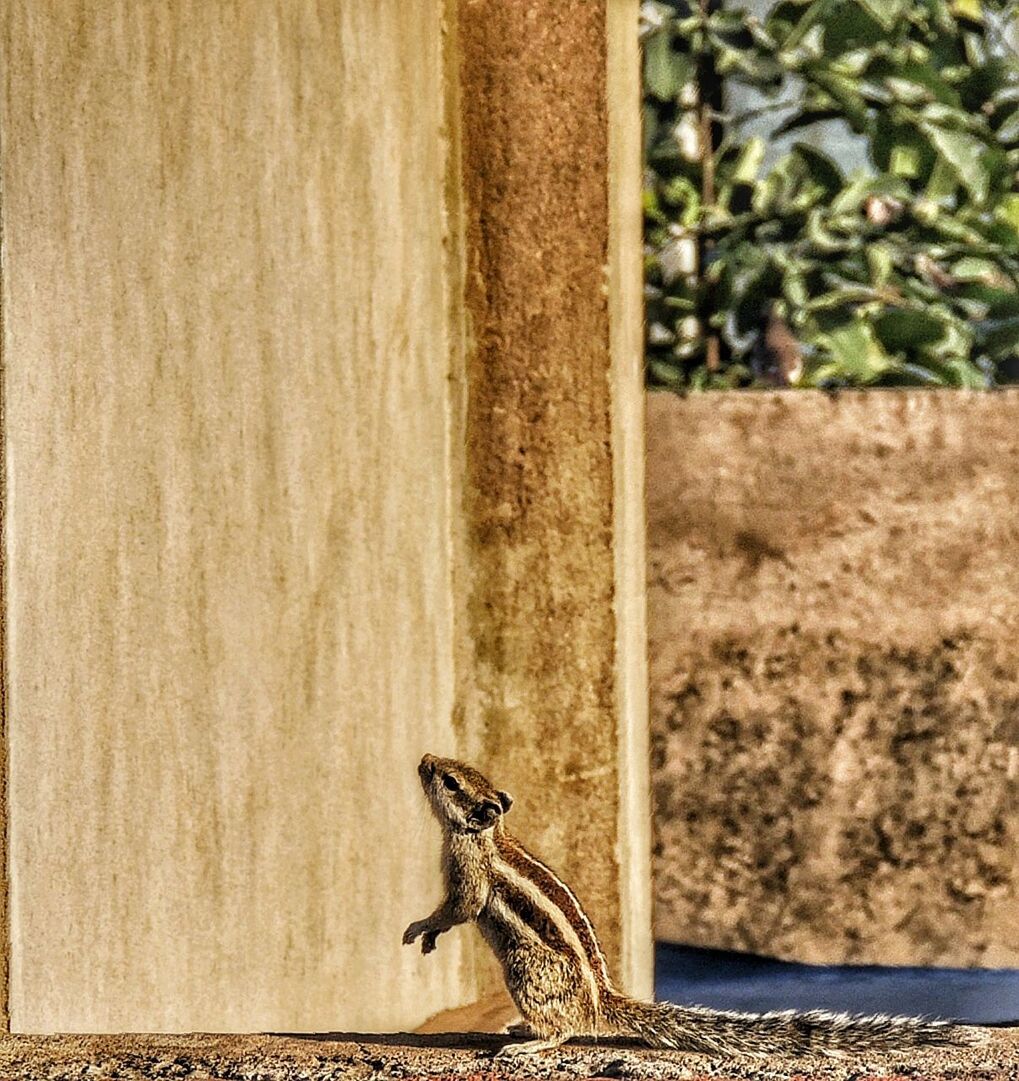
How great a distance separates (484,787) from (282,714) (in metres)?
0.97

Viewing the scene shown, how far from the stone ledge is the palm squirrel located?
0.04m

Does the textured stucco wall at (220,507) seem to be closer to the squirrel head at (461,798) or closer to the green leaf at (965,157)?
the squirrel head at (461,798)

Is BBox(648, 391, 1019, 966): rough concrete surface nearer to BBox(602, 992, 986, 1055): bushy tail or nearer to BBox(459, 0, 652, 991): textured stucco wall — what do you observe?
BBox(459, 0, 652, 991): textured stucco wall

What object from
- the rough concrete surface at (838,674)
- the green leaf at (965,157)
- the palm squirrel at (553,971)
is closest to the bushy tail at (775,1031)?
the palm squirrel at (553,971)

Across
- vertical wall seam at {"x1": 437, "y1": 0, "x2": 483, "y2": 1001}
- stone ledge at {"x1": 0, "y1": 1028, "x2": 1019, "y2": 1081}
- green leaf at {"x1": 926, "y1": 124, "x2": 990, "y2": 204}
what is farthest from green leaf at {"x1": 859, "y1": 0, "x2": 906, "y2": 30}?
stone ledge at {"x1": 0, "y1": 1028, "x2": 1019, "y2": 1081}

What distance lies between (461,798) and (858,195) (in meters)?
2.97

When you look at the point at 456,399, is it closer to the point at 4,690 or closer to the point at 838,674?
the point at 838,674

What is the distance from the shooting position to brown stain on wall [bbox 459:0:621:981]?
525 cm

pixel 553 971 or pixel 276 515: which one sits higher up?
pixel 276 515

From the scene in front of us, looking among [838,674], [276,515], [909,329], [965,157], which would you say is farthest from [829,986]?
[965,157]

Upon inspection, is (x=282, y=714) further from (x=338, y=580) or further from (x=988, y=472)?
(x=988, y=472)

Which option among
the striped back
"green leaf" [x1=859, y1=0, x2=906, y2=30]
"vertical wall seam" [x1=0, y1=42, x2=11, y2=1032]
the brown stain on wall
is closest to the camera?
the striped back

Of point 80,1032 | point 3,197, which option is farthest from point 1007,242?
point 80,1032

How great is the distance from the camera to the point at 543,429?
Result: 5.31 meters
